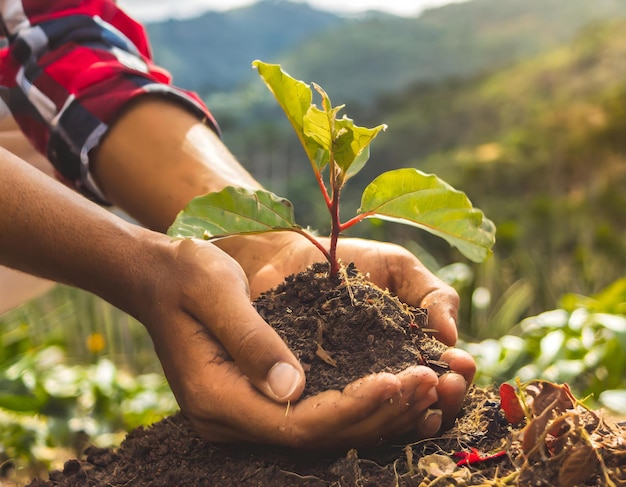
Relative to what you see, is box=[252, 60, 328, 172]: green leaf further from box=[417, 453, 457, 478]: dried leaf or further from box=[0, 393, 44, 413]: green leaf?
box=[0, 393, 44, 413]: green leaf

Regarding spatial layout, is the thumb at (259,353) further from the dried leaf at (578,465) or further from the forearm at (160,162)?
the forearm at (160,162)

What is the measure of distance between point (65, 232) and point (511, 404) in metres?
0.71

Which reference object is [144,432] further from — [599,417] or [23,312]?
[23,312]

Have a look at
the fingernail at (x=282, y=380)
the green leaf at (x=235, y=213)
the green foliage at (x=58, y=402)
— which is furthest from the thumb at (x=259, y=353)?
the green foliage at (x=58, y=402)

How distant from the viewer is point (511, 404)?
92cm

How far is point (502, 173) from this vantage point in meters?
4.28

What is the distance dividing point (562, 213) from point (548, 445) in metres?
3.43

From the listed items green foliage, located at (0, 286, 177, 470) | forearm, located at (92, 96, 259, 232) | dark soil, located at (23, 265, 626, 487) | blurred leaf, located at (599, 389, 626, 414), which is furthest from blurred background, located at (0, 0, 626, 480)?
dark soil, located at (23, 265, 626, 487)

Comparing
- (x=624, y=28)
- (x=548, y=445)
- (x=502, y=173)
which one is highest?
(x=624, y=28)

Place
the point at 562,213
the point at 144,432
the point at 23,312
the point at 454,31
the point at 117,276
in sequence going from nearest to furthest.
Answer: the point at 117,276 < the point at 144,432 < the point at 23,312 < the point at 562,213 < the point at 454,31

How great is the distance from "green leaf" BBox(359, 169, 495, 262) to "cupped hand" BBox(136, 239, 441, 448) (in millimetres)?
233

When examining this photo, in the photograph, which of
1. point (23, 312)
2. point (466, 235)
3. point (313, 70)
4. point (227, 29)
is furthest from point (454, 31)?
point (466, 235)

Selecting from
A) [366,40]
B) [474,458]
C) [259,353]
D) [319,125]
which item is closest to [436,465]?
[474,458]

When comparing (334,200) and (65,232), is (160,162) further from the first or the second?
(334,200)
